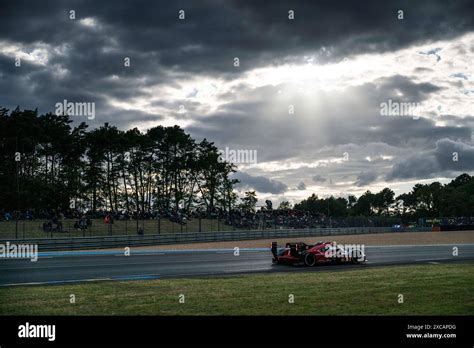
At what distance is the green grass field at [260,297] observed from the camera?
333 inches

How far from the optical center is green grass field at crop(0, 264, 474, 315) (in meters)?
8.46

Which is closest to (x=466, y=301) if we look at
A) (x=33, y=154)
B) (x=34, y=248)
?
(x=34, y=248)

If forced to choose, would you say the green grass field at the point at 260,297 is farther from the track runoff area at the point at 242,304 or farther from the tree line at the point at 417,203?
the tree line at the point at 417,203

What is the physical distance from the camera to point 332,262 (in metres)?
19.4

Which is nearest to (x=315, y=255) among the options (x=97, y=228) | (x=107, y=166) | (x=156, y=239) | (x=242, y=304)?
(x=242, y=304)

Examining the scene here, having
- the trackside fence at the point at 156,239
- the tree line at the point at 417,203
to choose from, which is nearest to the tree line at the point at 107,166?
the trackside fence at the point at 156,239

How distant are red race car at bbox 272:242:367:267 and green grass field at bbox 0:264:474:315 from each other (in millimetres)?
5139

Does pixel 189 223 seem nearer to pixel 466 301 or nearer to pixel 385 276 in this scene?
pixel 385 276

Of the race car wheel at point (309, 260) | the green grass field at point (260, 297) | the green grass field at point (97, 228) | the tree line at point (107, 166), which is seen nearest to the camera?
the green grass field at point (260, 297)

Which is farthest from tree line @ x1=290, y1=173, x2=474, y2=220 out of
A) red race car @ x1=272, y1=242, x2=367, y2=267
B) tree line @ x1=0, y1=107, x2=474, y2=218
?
red race car @ x1=272, y1=242, x2=367, y2=267

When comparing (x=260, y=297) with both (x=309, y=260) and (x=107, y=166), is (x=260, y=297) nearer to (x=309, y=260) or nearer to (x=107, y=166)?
(x=309, y=260)

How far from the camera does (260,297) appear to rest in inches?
388

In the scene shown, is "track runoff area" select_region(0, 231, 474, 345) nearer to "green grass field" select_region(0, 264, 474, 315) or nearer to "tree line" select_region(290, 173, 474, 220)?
"green grass field" select_region(0, 264, 474, 315)
